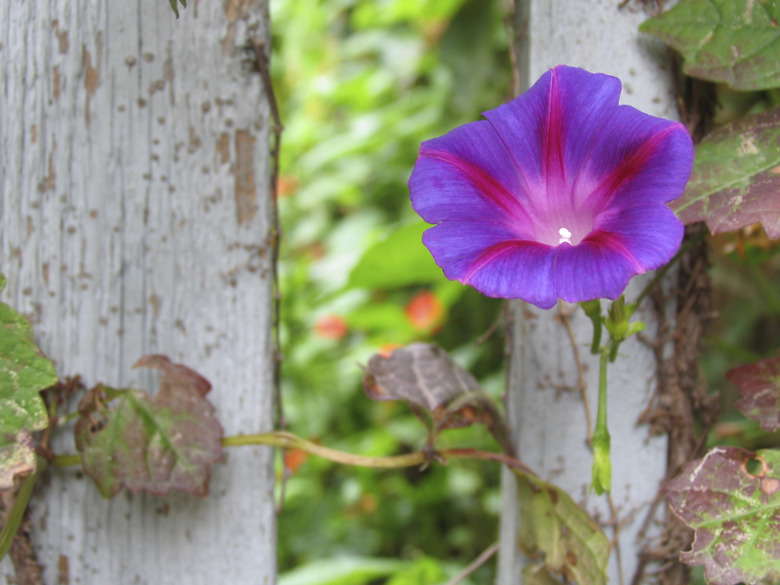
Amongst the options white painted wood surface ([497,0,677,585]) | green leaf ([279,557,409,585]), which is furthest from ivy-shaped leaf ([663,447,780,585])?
green leaf ([279,557,409,585])

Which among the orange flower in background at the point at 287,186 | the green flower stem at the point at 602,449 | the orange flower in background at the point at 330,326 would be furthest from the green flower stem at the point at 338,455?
the orange flower in background at the point at 287,186

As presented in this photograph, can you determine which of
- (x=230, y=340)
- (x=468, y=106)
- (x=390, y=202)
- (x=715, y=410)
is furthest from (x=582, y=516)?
(x=390, y=202)

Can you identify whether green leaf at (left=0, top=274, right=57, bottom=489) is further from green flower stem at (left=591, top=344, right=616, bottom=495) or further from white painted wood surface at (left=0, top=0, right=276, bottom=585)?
green flower stem at (left=591, top=344, right=616, bottom=495)

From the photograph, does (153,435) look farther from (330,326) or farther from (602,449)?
(330,326)

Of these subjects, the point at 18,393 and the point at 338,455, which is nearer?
the point at 18,393

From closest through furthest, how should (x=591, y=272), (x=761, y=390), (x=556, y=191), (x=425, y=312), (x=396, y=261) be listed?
(x=591, y=272) → (x=556, y=191) → (x=761, y=390) → (x=396, y=261) → (x=425, y=312)

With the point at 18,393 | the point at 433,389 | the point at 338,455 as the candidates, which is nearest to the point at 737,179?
the point at 433,389

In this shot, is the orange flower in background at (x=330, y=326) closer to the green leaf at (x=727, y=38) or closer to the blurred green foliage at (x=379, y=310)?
the blurred green foliage at (x=379, y=310)
